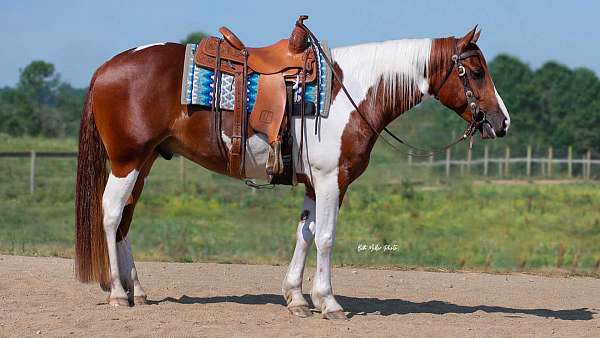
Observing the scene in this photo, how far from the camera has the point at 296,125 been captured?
6.97 meters

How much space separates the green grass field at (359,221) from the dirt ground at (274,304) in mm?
1719

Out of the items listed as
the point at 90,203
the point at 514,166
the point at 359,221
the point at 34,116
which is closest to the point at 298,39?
the point at 90,203

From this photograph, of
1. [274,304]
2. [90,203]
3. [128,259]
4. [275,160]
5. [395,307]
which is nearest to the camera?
[275,160]

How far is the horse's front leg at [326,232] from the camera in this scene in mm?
6918

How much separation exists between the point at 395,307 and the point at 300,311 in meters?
1.07

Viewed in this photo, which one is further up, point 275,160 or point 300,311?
point 275,160

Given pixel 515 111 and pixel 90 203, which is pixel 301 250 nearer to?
pixel 90 203

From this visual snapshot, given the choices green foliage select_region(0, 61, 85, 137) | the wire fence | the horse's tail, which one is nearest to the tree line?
green foliage select_region(0, 61, 85, 137)

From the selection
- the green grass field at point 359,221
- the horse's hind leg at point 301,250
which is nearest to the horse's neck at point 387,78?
the horse's hind leg at point 301,250

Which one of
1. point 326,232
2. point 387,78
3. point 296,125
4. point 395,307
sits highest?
point 387,78

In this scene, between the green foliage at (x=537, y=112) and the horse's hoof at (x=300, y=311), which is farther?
the green foliage at (x=537, y=112)

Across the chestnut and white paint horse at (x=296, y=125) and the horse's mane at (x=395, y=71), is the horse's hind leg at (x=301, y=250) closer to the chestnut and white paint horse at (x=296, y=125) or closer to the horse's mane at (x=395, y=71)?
the chestnut and white paint horse at (x=296, y=125)

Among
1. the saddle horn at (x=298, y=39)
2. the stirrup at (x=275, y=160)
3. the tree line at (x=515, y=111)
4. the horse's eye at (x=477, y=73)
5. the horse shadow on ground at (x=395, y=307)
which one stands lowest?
the horse shadow on ground at (x=395, y=307)

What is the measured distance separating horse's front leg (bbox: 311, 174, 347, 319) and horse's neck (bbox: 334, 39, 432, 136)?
61 cm
